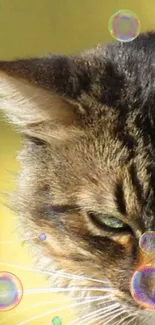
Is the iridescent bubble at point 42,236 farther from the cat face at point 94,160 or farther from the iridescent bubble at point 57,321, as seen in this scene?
the iridescent bubble at point 57,321

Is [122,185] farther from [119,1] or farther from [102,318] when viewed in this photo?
[119,1]

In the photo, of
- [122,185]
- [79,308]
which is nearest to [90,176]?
[122,185]

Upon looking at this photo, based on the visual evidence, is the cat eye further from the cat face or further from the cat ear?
the cat ear

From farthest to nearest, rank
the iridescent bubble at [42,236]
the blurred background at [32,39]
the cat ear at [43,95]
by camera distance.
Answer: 1. the blurred background at [32,39]
2. the iridescent bubble at [42,236]
3. the cat ear at [43,95]

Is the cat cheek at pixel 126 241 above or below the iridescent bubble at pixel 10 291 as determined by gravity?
below

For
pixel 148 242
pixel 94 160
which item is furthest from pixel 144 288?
pixel 94 160

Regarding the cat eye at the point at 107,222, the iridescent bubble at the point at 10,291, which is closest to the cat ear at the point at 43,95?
the cat eye at the point at 107,222
